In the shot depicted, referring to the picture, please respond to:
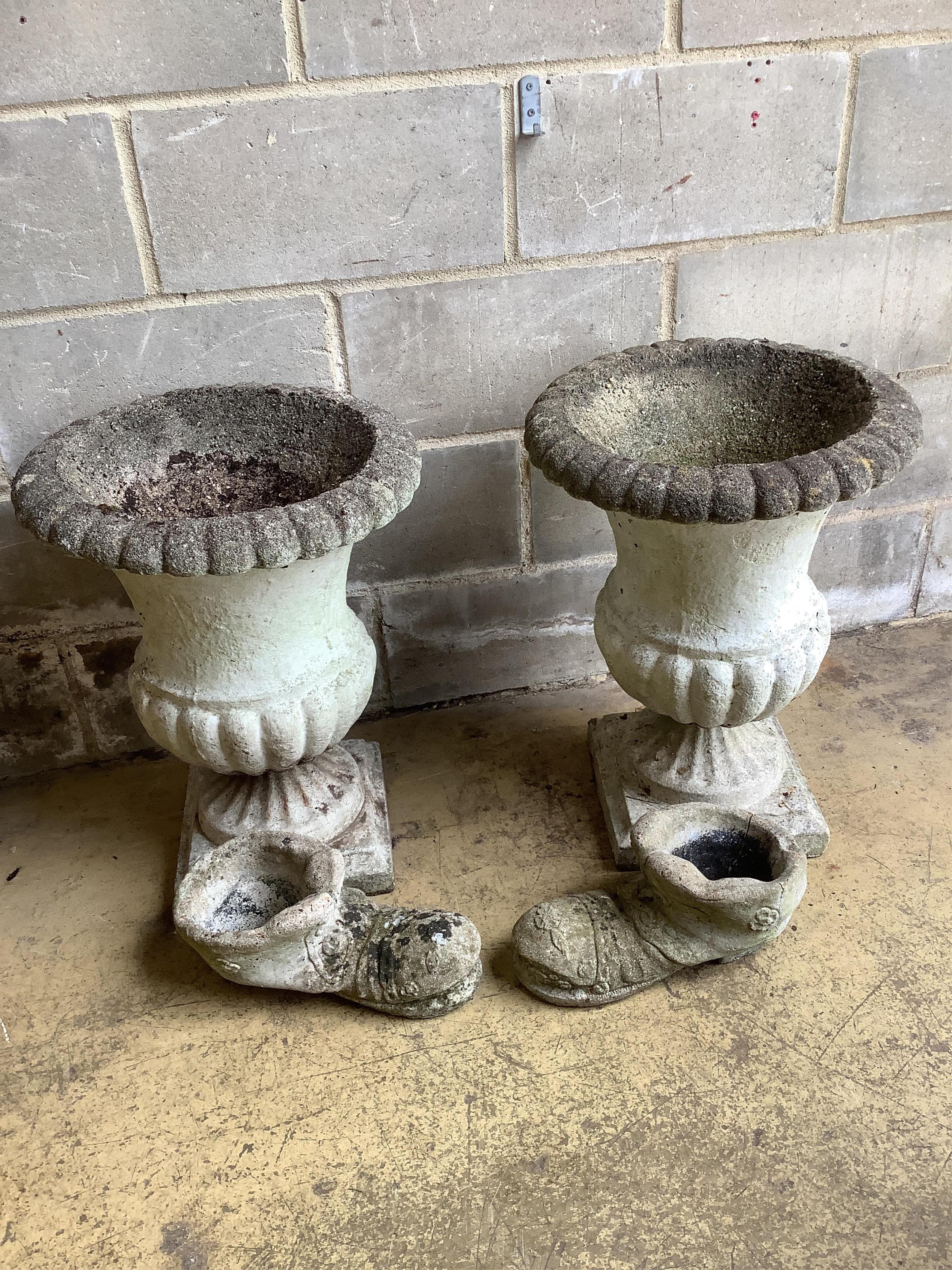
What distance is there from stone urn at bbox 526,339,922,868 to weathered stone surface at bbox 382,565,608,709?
32cm

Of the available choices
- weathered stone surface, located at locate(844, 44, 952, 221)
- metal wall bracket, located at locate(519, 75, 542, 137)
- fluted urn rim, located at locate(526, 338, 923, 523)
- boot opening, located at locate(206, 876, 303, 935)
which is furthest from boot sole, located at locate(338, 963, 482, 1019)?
weathered stone surface, located at locate(844, 44, 952, 221)

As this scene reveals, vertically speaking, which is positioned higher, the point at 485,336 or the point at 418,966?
the point at 485,336

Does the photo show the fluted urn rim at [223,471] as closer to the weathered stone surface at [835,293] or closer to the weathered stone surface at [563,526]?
the weathered stone surface at [563,526]

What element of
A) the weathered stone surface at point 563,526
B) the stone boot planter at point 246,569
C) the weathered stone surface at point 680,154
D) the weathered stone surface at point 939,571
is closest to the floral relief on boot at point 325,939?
the stone boot planter at point 246,569

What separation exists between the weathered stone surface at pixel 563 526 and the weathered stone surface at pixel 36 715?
111 centimetres

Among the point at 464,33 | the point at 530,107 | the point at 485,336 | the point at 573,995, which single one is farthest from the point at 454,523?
the point at 573,995

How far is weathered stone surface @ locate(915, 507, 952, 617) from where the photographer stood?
2488 mm

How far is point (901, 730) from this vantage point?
7.36 feet

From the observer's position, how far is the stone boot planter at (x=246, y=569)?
1.44 metres

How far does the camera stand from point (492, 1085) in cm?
158

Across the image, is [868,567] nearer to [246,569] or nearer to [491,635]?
[491,635]

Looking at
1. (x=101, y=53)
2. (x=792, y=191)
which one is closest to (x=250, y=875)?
(x=101, y=53)

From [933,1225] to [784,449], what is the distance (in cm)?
131

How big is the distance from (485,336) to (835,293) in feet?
2.58
